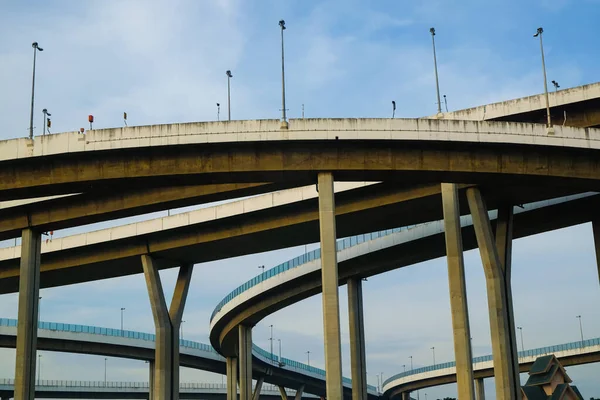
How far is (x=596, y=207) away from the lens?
54969mm

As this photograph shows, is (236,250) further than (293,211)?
Yes

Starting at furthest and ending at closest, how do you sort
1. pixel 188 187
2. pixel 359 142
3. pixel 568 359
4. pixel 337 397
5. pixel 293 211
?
pixel 568 359
pixel 293 211
pixel 188 187
pixel 359 142
pixel 337 397

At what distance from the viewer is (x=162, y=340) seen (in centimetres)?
6144

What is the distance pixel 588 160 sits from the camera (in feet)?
143

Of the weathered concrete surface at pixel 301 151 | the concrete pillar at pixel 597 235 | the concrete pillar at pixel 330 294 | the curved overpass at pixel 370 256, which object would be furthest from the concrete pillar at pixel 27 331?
the concrete pillar at pixel 597 235

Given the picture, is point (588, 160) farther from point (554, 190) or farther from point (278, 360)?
point (278, 360)

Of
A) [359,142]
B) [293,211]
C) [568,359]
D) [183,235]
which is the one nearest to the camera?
[359,142]

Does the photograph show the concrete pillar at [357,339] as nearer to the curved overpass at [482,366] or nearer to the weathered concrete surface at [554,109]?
the weathered concrete surface at [554,109]

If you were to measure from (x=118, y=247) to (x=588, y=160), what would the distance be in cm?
3277

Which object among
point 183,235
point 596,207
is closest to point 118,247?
point 183,235

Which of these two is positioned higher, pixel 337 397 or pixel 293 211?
pixel 293 211

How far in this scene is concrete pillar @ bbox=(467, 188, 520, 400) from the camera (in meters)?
47.9

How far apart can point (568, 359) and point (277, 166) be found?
7976cm

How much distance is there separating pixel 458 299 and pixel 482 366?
80.0 meters
